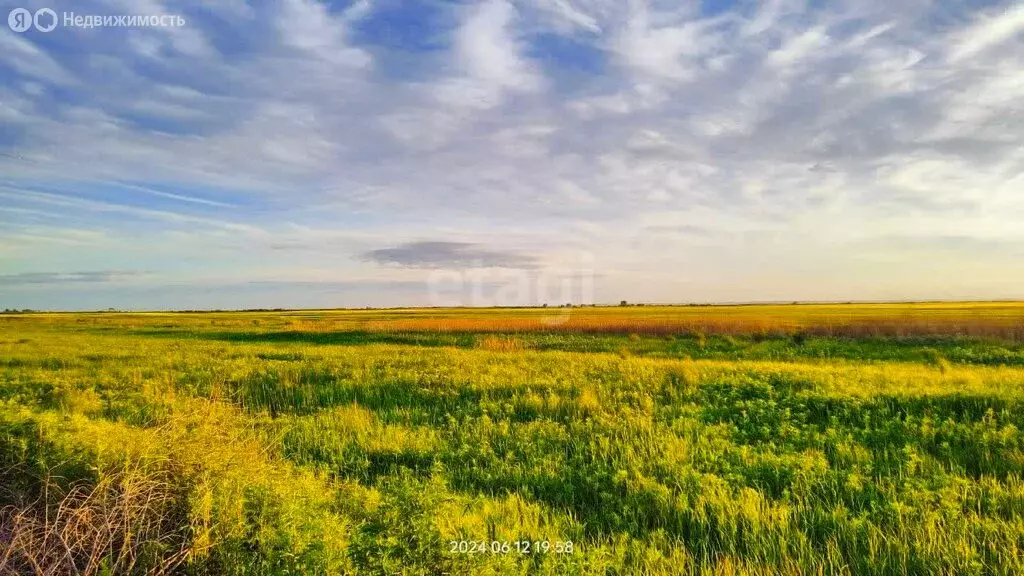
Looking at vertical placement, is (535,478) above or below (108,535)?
below

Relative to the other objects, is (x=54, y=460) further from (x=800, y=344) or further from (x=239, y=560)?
(x=800, y=344)

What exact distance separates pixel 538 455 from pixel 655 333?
104ft

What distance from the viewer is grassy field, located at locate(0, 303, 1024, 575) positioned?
15.5 ft

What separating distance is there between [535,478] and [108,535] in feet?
15.9

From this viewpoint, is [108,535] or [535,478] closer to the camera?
[108,535]

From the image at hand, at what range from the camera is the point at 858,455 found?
312 inches

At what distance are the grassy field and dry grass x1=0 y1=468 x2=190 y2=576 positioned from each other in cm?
3

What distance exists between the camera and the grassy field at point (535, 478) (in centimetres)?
473

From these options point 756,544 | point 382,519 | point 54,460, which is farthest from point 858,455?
point 54,460

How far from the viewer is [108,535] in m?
4.98

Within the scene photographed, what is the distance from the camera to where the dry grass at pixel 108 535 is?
4578 mm

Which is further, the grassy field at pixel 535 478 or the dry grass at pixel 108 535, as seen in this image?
the grassy field at pixel 535 478

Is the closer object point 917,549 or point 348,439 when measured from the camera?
point 917,549

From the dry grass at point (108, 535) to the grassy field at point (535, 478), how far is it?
0.11 feet
